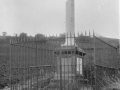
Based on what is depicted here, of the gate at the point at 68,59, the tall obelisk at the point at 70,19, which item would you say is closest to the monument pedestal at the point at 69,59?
the gate at the point at 68,59

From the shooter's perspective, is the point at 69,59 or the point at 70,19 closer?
the point at 69,59

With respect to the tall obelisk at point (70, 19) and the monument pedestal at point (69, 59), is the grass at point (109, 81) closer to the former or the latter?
the monument pedestal at point (69, 59)

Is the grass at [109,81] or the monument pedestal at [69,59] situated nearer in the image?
the grass at [109,81]

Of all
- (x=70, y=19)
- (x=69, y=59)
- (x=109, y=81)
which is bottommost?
(x=109, y=81)

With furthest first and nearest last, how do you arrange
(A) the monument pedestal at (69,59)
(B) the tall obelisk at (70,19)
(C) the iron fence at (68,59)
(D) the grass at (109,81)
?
1. (B) the tall obelisk at (70,19)
2. (A) the monument pedestal at (69,59)
3. (C) the iron fence at (68,59)
4. (D) the grass at (109,81)

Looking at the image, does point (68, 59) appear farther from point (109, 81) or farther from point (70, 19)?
point (70, 19)

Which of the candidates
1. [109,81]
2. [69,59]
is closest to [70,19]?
[69,59]

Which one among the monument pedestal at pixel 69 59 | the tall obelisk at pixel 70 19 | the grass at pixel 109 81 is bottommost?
the grass at pixel 109 81

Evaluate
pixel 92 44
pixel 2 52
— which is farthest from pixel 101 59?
pixel 2 52

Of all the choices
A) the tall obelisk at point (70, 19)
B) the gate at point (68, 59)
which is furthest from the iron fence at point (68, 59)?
the tall obelisk at point (70, 19)

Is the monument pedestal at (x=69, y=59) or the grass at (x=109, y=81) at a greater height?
the monument pedestal at (x=69, y=59)

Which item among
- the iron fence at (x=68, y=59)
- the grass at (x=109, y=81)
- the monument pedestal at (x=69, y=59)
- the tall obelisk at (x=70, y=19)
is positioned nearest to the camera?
the grass at (x=109, y=81)

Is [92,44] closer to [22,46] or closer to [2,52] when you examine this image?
[22,46]

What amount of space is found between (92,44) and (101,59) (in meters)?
0.98
